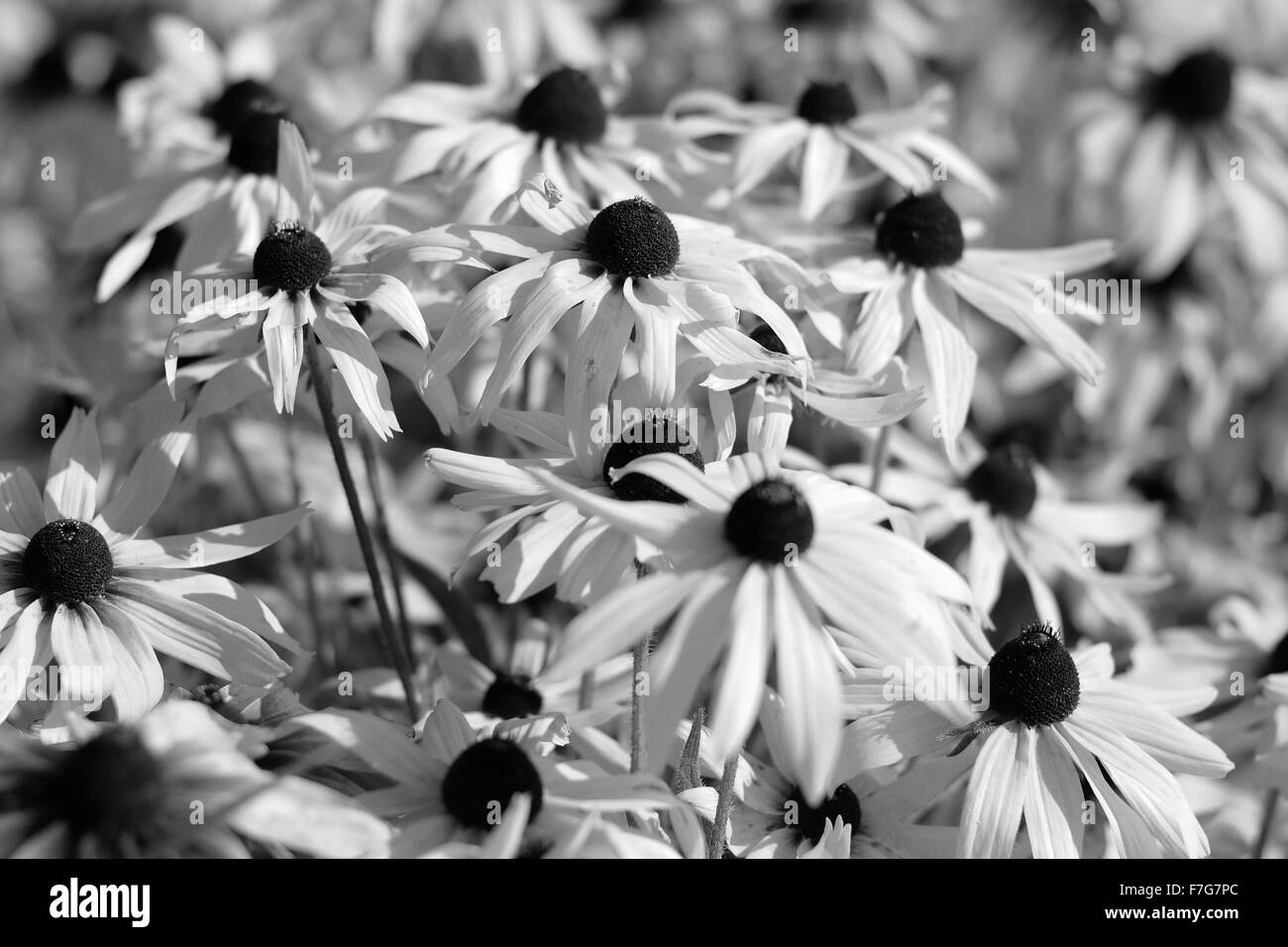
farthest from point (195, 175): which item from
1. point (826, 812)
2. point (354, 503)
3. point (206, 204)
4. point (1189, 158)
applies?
point (1189, 158)

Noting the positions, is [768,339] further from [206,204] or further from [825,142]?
[206,204]

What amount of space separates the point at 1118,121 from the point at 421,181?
1.37m

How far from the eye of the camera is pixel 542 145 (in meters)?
1.65

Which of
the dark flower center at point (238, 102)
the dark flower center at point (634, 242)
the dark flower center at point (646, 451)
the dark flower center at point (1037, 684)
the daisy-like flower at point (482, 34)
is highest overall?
the daisy-like flower at point (482, 34)

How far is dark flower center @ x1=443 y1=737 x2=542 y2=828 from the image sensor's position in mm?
1023

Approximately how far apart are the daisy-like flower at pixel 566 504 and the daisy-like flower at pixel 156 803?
0.73ft

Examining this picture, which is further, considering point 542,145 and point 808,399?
point 542,145

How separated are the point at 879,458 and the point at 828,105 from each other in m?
0.47

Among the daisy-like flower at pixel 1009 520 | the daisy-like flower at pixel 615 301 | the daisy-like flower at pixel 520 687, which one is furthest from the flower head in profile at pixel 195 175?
the daisy-like flower at pixel 1009 520

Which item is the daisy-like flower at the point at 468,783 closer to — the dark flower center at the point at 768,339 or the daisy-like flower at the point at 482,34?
the dark flower center at the point at 768,339

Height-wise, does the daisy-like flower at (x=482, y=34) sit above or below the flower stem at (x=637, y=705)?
above

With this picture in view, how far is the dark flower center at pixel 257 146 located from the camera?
1613 millimetres

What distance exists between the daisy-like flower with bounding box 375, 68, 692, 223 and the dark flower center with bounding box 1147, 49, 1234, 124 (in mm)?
1192

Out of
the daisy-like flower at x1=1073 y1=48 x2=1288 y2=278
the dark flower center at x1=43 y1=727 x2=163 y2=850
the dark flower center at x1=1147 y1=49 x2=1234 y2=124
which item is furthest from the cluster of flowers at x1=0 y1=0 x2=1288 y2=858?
the dark flower center at x1=1147 y1=49 x2=1234 y2=124
